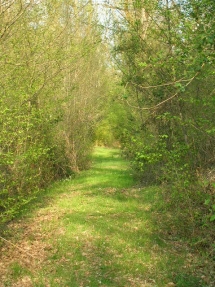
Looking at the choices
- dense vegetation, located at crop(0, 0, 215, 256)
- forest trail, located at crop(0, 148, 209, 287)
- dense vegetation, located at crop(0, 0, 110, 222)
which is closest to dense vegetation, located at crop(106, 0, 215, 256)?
dense vegetation, located at crop(0, 0, 215, 256)

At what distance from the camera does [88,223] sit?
9406mm

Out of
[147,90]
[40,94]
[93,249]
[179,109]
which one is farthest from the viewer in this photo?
[40,94]

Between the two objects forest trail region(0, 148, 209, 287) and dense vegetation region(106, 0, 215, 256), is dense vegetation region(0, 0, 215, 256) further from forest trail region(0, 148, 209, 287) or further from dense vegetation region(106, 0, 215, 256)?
forest trail region(0, 148, 209, 287)

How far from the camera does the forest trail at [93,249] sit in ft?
20.8

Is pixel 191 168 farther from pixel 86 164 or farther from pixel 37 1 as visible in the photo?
pixel 86 164

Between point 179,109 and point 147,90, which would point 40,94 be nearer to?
point 147,90

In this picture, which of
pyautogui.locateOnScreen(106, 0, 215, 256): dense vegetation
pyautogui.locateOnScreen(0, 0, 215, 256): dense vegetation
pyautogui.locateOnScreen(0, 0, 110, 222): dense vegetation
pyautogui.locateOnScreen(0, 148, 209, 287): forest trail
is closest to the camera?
pyautogui.locateOnScreen(0, 148, 209, 287): forest trail

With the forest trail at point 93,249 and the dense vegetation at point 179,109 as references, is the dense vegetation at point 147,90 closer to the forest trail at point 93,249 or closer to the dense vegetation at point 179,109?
the dense vegetation at point 179,109

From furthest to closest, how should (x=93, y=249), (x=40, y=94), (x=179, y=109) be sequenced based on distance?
(x=40, y=94), (x=179, y=109), (x=93, y=249)

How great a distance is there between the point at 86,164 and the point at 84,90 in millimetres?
3980

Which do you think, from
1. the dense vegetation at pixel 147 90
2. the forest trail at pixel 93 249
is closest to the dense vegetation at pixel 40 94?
the dense vegetation at pixel 147 90

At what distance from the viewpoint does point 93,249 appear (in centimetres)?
770

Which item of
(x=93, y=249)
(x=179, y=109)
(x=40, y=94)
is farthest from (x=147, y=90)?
(x=93, y=249)

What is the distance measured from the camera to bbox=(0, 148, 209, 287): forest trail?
635cm
